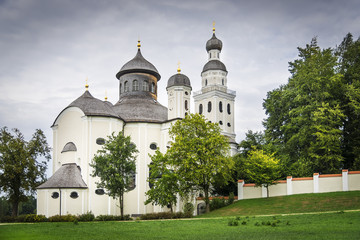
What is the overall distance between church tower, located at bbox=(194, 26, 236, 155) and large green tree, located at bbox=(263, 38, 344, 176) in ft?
61.1

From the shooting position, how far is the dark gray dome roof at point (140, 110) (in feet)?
→ 164

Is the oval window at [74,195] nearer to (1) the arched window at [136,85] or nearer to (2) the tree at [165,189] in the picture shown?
(2) the tree at [165,189]

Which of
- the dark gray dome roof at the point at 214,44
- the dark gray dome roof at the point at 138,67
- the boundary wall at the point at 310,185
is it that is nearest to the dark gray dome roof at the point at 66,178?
the boundary wall at the point at 310,185

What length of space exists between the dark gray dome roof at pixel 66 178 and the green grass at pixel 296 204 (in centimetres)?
1464

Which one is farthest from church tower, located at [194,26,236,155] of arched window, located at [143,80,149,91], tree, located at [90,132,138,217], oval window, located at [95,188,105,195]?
tree, located at [90,132,138,217]

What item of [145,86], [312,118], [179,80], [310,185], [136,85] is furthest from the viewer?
[145,86]

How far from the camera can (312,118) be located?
133ft

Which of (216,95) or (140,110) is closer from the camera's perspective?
(140,110)

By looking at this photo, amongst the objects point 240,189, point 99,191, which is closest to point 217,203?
point 240,189

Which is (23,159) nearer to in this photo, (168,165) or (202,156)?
(168,165)

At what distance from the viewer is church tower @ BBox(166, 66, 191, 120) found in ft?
159

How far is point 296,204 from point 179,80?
21.2m

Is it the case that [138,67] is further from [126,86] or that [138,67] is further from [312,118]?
[312,118]

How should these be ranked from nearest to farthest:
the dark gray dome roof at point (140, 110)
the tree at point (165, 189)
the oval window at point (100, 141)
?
the tree at point (165, 189), the oval window at point (100, 141), the dark gray dome roof at point (140, 110)
